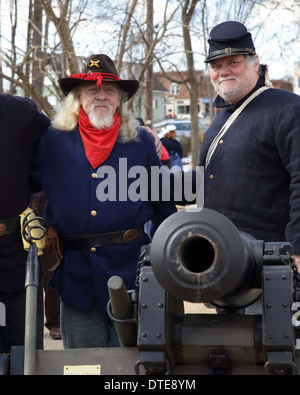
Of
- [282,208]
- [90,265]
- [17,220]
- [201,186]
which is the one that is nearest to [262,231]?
[282,208]

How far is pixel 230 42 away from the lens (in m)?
3.50

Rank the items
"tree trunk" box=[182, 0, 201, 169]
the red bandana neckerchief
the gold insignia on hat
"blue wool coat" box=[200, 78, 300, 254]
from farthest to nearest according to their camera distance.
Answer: "tree trunk" box=[182, 0, 201, 169] → the gold insignia on hat → the red bandana neckerchief → "blue wool coat" box=[200, 78, 300, 254]

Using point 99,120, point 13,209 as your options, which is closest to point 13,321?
point 13,209

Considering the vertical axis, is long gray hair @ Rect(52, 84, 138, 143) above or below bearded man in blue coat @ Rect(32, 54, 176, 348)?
above

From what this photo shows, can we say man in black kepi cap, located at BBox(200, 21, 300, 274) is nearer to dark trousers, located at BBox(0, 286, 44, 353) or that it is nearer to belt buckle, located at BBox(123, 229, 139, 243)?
belt buckle, located at BBox(123, 229, 139, 243)

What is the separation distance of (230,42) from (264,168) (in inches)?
26.5

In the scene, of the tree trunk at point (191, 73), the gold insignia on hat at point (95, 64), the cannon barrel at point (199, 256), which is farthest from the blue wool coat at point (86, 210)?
the tree trunk at point (191, 73)

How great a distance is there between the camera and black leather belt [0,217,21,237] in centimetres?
338

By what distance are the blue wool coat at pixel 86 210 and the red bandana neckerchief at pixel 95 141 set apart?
31 mm

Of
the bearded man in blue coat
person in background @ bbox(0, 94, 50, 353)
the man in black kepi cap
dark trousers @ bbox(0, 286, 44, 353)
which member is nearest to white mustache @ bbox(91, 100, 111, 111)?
the bearded man in blue coat

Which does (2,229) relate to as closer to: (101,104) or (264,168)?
(101,104)

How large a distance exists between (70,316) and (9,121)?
104 cm

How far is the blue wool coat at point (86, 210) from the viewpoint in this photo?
354 cm

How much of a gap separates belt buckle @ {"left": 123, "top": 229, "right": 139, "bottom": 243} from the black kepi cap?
0.94 metres
